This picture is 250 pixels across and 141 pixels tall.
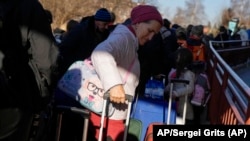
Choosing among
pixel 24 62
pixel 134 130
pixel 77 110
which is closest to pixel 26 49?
pixel 24 62

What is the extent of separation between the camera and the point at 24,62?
10.7 ft

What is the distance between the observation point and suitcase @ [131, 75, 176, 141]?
545 cm

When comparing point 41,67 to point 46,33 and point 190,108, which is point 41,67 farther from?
point 190,108

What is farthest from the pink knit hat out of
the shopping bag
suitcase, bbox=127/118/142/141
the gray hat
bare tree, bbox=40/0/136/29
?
bare tree, bbox=40/0/136/29

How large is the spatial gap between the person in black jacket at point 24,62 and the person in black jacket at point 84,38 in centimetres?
292

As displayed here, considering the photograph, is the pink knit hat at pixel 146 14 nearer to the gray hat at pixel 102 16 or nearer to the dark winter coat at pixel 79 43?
the dark winter coat at pixel 79 43

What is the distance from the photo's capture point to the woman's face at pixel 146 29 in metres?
4.33

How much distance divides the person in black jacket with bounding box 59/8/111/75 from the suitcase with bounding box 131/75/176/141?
1.23 meters

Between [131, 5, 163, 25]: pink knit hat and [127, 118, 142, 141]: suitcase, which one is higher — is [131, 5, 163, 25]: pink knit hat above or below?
above

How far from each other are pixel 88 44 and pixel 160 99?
4.40ft

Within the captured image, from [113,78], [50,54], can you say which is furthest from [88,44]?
[50,54]

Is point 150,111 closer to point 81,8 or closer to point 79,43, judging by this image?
point 79,43

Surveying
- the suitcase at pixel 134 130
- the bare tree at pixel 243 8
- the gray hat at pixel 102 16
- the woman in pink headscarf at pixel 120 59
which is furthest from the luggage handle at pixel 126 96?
the bare tree at pixel 243 8

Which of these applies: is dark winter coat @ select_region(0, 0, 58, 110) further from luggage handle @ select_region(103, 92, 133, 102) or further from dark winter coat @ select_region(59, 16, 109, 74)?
dark winter coat @ select_region(59, 16, 109, 74)
